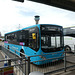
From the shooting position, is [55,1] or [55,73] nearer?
[55,73]

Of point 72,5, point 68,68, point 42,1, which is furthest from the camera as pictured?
point 72,5

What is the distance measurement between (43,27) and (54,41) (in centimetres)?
147

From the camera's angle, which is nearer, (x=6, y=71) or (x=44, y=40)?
(x=6, y=71)

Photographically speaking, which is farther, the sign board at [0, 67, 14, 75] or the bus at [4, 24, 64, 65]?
the bus at [4, 24, 64, 65]

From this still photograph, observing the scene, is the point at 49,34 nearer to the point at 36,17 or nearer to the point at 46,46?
the point at 46,46

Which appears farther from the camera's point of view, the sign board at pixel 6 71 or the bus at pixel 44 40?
the bus at pixel 44 40

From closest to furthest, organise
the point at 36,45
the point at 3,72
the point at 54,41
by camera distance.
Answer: the point at 3,72
the point at 36,45
the point at 54,41

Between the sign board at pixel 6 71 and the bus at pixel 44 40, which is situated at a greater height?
the bus at pixel 44 40

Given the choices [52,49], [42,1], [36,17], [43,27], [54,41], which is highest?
[36,17]

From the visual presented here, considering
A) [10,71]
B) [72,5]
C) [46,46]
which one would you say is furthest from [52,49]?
[72,5]

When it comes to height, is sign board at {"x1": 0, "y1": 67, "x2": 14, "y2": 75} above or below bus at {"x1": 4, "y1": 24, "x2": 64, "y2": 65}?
below

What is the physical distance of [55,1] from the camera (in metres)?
8.83

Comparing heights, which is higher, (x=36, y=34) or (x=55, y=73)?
(x=36, y=34)

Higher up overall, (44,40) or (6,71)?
(44,40)
